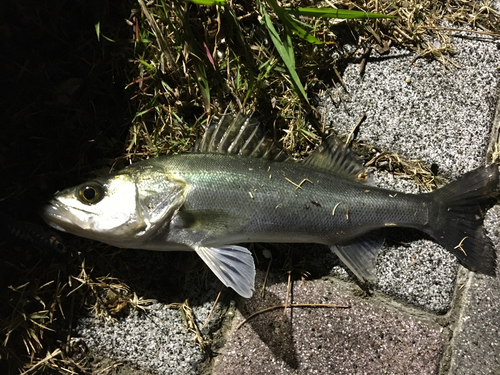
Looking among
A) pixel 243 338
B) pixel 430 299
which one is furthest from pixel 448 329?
pixel 243 338

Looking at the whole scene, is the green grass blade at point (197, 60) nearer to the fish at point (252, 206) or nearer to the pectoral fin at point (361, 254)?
the fish at point (252, 206)

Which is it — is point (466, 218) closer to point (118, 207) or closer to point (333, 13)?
point (333, 13)

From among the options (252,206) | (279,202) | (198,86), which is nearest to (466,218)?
(279,202)

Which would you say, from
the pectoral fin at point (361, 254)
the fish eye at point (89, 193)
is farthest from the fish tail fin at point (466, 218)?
the fish eye at point (89, 193)

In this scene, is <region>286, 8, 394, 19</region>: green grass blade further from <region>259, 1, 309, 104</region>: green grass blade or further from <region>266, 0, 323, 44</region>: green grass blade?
<region>259, 1, 309, 104</region>: green grass blade

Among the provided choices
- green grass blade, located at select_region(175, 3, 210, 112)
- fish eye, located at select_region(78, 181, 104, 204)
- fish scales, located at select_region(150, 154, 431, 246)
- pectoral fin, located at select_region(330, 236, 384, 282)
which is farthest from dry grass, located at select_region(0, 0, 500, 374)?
pectoral fin, located at select_region(330, 236, 384, 282)

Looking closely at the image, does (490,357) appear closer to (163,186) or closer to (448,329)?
(448,329)

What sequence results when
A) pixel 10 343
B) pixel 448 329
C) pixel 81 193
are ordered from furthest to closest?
pixel 448 329, pixel 10 343, pixel 81 193
